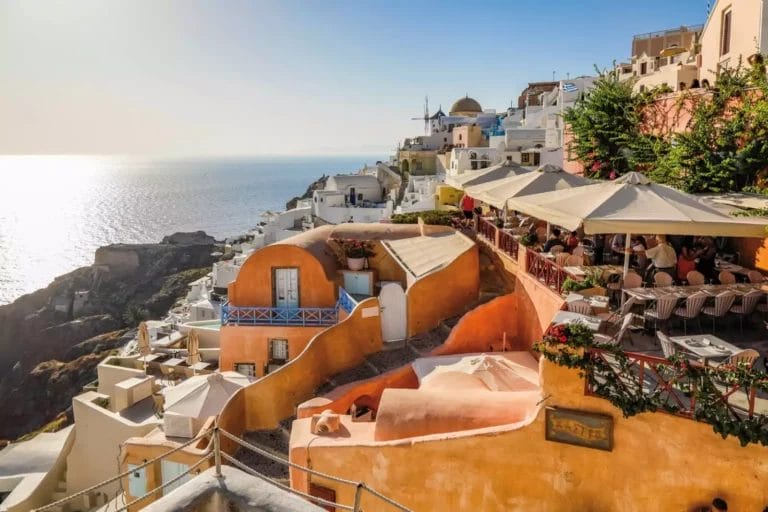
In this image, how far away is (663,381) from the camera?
779 cm

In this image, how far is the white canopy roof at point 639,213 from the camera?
10039 millimetres

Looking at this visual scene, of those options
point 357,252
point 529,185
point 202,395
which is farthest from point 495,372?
point 357,252

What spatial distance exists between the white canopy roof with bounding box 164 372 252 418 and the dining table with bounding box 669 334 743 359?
11839 millimetres

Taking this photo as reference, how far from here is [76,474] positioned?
2222 cm

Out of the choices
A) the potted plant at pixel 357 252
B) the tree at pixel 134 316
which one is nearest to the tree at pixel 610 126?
the potted plant at pixel 357 252

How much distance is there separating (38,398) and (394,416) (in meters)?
42.9

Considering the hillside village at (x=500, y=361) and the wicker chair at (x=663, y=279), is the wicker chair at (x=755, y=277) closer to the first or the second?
the hillside village at (x=500, y=361)

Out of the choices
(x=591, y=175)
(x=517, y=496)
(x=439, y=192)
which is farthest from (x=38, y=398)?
(x=517, y=496)

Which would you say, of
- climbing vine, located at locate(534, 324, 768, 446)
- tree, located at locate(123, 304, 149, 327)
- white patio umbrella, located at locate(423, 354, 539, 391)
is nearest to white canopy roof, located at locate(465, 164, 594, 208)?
white patio umbrella, located at locate(423, 354, 539, 391)

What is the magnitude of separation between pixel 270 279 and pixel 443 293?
20.0 ft

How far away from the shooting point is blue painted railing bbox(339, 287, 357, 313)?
18.4 metres

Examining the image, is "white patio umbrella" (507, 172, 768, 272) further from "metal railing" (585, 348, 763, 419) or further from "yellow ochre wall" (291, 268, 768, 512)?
"yellow ochre wall" (291, 268, 768, 512)

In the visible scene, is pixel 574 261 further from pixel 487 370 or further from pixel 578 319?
pixel 578 319

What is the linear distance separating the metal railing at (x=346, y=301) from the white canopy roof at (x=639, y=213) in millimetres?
7871
